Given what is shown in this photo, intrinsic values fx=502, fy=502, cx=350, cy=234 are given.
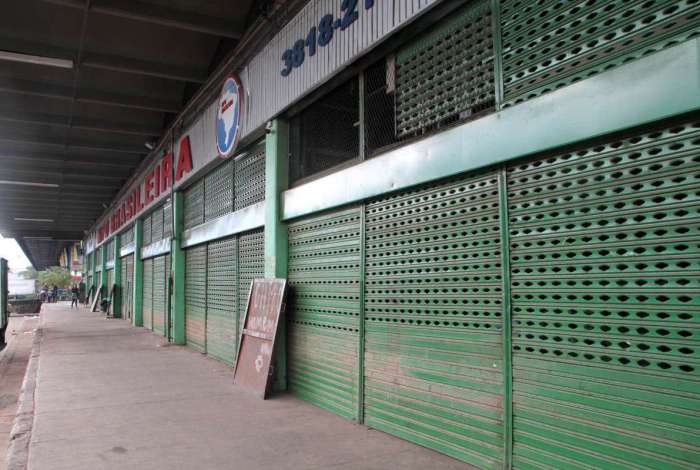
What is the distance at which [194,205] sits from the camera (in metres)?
11.9

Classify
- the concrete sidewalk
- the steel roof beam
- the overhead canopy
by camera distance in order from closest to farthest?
the concrete sidewalk → the steel roof beam → the overhead canopy

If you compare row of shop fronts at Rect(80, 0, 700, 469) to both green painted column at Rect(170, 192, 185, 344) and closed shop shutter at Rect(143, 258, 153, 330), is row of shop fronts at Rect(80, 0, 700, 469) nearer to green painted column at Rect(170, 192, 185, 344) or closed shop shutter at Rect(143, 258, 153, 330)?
green painted column at Rect(170, 192, 185, 344)

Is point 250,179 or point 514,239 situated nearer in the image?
point 514,239

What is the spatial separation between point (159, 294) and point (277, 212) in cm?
932

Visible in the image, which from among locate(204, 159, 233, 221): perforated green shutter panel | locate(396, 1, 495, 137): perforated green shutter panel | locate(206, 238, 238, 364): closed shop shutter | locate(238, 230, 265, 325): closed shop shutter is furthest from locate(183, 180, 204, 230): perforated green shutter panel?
locate(396, 1, 495, 137): perforated green shutter panel

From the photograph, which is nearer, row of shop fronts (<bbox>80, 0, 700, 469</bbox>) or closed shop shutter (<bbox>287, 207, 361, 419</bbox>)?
row of shop fronts (<bbox>80, 0, 700, 469</bbox>)

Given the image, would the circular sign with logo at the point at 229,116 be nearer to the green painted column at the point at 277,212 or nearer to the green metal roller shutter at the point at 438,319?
the green painted column at the point at 277,212

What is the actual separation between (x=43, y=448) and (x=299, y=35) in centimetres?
552

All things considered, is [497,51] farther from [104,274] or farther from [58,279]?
[58,279]

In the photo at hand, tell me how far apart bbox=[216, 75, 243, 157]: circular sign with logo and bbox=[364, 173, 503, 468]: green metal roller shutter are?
411 cm

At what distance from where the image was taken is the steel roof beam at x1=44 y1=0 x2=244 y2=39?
7633mm

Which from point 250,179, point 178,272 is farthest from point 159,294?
point 250,179

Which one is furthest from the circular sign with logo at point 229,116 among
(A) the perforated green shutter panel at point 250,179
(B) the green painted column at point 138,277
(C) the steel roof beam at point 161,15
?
(B) the green painted column at point 138,277

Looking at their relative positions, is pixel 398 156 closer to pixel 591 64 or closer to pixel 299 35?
pixel 591 64
